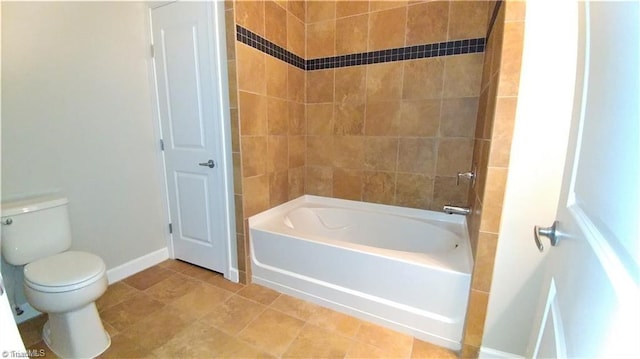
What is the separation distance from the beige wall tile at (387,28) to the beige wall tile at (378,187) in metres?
1.04

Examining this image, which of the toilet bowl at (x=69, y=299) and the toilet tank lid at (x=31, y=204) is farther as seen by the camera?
the toilet tank lid at (x=31, y=204)

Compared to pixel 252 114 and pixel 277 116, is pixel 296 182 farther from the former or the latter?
pixel 252 114

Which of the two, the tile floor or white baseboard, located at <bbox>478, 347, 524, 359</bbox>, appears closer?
white baseboard, located at <bbox>478, 347, 524, 359</bbox>

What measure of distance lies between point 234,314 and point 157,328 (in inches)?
16.9

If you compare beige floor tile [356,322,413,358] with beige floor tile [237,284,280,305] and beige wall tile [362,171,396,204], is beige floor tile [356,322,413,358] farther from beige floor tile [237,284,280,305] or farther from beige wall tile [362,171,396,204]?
beige wall tile [362,171,396,204]

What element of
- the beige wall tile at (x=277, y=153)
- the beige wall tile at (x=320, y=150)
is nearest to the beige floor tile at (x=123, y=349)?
the beige wall tile at (x=277, y=153)

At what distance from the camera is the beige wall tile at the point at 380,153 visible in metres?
2.21

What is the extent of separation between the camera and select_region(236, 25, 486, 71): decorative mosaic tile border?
6.01 ft

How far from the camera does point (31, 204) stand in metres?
1.46

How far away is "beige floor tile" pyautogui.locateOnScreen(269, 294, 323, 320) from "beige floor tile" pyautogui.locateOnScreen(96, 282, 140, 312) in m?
1.01

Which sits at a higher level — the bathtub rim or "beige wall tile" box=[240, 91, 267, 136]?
"beige wall tile" box=[240, 91, 267, 136]

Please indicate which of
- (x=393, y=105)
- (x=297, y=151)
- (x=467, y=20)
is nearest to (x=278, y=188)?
(x=297, y=151)

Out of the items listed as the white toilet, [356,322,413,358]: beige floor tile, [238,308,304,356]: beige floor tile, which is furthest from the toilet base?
[356,322,413,358]: beige floor tile

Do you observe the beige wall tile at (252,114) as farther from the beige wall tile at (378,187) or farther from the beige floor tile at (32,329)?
the beige floor tile at (32,329)
